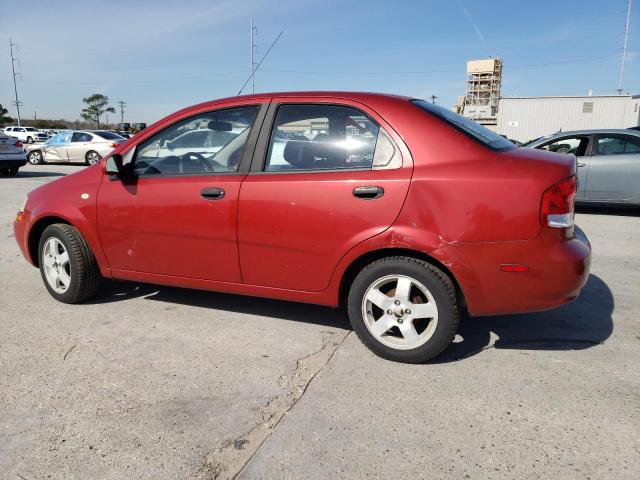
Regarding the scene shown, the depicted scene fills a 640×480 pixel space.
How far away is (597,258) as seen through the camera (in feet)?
18.6

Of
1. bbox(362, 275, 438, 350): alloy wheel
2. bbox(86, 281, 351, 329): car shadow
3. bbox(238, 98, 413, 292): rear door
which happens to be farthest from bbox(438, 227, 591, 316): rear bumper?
bbox(86, 281, 351, 329): car shadow

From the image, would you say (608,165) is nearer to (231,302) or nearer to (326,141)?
(326,141)

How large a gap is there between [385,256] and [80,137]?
19376 mm

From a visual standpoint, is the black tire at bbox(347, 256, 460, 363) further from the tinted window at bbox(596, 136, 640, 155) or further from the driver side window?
Result: the tinted window at bbox(596, 136, 640, 155)

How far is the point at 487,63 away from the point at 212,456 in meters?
81.3

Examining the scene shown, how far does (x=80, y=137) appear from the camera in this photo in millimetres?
19578

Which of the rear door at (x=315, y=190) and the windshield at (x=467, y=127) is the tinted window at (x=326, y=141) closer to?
the rear door at (x=315, y=190)

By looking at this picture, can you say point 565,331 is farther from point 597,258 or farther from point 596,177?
point 596,177

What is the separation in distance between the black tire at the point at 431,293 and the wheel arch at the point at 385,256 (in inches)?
1.4

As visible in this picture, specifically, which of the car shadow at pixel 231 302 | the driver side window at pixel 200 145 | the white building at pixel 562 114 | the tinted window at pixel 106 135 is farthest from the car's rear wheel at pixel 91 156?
the white building at pixel 562 114

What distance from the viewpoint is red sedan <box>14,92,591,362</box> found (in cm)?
288

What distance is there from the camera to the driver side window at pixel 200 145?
361 cm

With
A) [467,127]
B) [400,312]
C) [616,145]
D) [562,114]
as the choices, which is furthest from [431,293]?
[562,114]

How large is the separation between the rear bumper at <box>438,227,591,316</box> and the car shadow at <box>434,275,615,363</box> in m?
0.53
